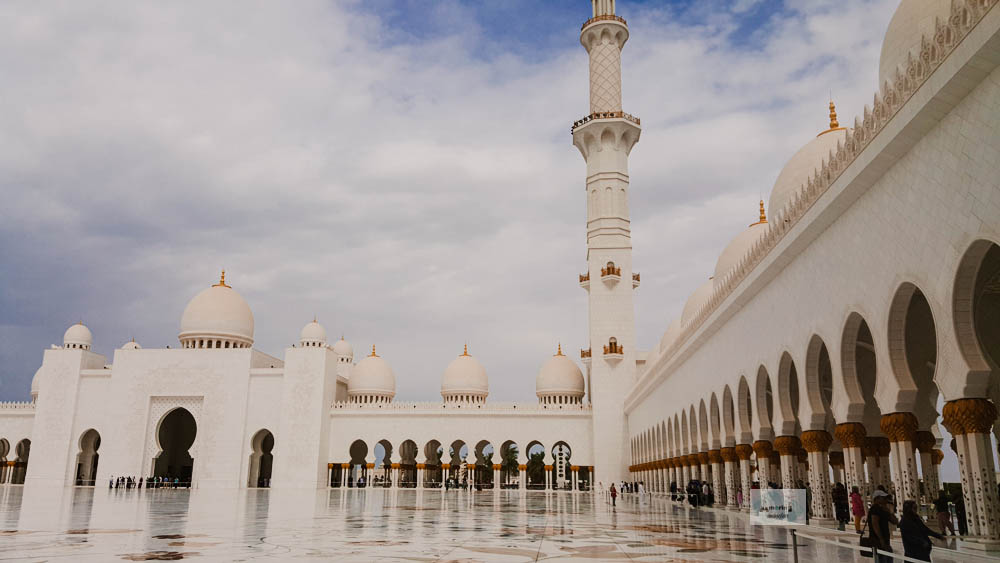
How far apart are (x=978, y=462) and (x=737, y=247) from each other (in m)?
12.1

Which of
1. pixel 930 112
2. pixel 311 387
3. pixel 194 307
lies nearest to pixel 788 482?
pixel 930 112

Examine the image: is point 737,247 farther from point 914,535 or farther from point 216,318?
point 216,318

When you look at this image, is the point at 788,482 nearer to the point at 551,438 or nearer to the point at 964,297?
the point at 964,297

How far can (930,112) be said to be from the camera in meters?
6.21

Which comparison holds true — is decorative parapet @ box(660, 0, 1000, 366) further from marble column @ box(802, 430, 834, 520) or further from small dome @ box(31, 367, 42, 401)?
small dome @ box(31, 367, 42, 401)

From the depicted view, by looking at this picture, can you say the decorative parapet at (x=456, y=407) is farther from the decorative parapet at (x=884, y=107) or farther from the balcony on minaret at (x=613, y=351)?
the decorative parapet at (x=884, y=107)

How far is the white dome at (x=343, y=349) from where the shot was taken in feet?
137

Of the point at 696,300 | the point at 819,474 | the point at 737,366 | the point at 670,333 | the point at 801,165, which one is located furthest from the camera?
the point at 670,333

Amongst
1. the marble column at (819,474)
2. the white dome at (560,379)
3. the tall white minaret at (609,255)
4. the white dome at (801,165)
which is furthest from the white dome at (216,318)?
the marble column at (819,474)

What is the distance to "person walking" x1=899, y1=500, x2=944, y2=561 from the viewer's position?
4.98 m

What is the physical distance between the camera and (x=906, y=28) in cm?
880

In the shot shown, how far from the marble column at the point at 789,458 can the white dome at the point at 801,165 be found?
14.9 feet

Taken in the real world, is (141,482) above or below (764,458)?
below

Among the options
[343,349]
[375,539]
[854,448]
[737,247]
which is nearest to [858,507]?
[854,448]
